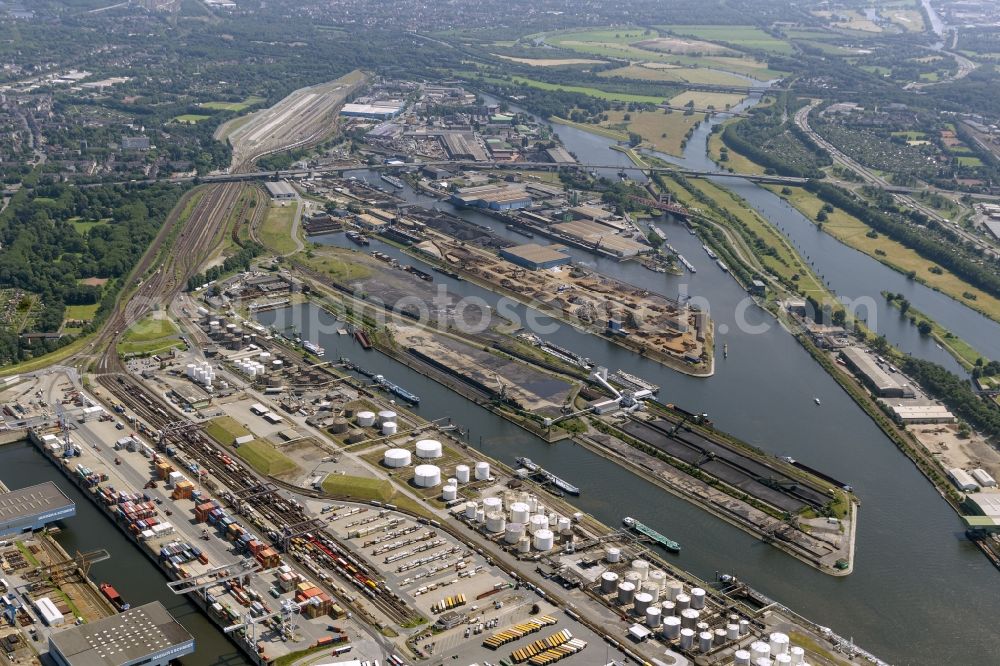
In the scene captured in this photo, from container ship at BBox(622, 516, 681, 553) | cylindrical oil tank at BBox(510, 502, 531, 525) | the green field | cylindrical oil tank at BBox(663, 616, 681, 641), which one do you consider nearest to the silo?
cylindrical oil tank at BBox(663, 616, 681, 641)

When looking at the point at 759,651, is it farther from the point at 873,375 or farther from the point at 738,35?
the point at 738,35

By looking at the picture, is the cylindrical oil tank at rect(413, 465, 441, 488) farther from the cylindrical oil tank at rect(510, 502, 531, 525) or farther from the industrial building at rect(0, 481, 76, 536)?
the industrial building at rect(0, 481, 76, 536)

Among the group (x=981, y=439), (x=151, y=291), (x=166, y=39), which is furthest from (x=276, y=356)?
(x=166, y=39)

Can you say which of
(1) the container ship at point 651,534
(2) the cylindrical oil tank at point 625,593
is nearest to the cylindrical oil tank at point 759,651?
(2) the cylindrical oil tank at point 625,593

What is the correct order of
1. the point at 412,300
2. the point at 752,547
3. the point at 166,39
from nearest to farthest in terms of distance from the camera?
the point at 752,547 < the point at 412,300 < the point at 166,39

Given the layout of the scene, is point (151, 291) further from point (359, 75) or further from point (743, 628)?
point (359, 75)

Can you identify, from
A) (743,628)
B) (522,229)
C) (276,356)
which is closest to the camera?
(743,628)

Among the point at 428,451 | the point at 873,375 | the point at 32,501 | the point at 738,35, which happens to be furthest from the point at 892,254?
the point at 738,35

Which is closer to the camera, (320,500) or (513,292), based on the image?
(320,500)

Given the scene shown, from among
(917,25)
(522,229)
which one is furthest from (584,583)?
(917,25)
